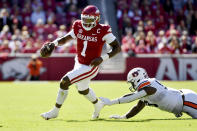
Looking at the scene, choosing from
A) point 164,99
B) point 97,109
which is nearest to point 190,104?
point 164,99

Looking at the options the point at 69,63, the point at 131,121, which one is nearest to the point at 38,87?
the point at 69,63

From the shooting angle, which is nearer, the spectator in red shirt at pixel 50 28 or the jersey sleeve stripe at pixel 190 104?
the jersey sleeve stripe at pixel 190 104

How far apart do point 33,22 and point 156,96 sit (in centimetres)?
1521

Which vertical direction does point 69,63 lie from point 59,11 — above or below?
below

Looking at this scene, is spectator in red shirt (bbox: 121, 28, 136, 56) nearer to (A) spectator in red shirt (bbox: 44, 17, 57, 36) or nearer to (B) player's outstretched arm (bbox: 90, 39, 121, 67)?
(A) spectator in red shirt (bbox: 44, 17, 57, 36)

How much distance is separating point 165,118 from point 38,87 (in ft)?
31.6

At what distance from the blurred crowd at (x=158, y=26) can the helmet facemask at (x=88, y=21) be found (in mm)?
12470

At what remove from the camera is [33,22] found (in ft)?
77.6

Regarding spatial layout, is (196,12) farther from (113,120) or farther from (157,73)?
(113,120)

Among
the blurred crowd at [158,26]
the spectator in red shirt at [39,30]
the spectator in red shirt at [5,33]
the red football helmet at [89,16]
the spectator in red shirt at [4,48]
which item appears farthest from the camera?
the spectator in red shirt at [39,30]

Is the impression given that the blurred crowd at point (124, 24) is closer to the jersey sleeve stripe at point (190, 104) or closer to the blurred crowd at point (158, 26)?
the blurred crowd at point (158, 26)

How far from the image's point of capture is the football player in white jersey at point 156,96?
893 centimetres

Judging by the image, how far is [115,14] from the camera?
2492 cm

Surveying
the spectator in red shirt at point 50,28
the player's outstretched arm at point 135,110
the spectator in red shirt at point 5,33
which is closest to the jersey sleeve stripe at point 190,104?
Answer: the player's outstretched arm at point 135,110
